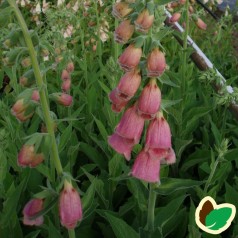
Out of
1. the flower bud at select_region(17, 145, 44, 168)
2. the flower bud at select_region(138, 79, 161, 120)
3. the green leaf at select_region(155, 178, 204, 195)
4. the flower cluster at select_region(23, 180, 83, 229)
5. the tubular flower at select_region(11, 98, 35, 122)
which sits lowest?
the flower cluster at select_region(23, 180, 83, 229)

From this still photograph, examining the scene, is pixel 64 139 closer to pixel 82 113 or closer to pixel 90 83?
pixel 82 113

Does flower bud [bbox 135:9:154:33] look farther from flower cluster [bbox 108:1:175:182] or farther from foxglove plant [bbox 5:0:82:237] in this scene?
foxglove plant [bbox 5:0:82:237]

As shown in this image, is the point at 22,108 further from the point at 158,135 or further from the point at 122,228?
the point at 122,228

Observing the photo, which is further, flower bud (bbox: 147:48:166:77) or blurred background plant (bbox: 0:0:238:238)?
blurred background plant (bbox: 0:0:238:238)

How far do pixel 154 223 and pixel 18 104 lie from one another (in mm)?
615

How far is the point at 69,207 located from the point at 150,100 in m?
0.36

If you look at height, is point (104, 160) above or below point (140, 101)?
below

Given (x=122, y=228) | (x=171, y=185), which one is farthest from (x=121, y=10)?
(x=122, y=228)

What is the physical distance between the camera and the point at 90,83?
259cm

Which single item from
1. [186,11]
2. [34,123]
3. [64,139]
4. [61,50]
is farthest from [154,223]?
[186,11]

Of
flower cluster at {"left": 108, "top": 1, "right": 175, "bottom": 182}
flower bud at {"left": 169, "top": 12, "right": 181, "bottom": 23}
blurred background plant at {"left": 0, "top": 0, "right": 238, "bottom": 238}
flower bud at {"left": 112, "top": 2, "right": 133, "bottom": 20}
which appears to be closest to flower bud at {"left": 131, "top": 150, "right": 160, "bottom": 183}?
flower cluster at {"left": 108, "top": 1, "right": 175, "bottom": 182}

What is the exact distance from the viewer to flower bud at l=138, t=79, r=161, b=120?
1.05 metres

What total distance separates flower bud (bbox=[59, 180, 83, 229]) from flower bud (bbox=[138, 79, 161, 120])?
295 millimetres

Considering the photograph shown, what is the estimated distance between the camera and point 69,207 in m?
1.14
